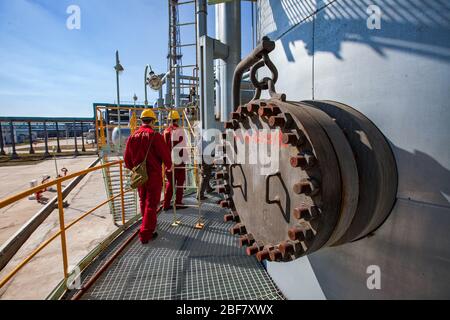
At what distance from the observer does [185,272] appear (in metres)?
2.93

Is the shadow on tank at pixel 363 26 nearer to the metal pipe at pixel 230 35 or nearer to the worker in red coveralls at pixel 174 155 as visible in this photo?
the metal pipe at pixel 230 35

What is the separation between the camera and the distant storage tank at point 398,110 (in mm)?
1086

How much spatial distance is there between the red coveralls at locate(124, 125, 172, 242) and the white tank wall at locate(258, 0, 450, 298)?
2.73 m

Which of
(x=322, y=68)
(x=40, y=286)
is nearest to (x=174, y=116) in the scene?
(x=40, y=286)

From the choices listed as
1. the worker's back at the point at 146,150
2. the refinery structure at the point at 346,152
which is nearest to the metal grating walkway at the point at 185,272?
the refinery structure at the point at 346,152

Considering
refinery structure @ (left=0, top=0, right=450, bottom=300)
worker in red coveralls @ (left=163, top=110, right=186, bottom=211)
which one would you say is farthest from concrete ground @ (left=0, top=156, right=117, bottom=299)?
refinery structure @ (left=0, top=0, right=450, bottom=300)

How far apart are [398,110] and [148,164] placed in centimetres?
328

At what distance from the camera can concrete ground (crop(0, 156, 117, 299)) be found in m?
4.03

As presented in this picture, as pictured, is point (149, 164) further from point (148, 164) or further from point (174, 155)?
point (174, 155)

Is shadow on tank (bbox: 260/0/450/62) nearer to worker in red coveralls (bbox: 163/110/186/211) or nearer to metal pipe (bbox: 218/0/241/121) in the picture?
metal pipe (bbox: 218/0/241/121)

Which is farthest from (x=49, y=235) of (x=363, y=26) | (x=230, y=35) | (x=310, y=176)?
(x=363, y=26)

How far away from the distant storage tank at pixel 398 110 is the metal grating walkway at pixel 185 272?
3.87 ft

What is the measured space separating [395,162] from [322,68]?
2.43 feet

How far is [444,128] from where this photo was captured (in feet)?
3.49
